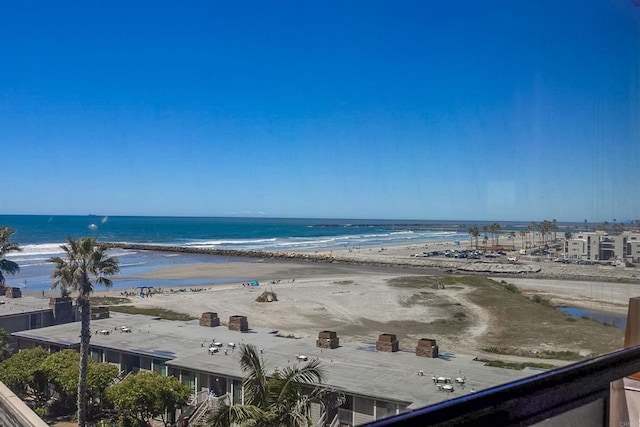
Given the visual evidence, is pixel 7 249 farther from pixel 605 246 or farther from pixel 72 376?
pixel 605 246

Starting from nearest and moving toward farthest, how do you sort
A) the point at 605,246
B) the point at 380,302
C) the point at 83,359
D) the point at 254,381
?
the point at 254,381 < the point at 83,359 < the point at 605,246 < the point at 380,302

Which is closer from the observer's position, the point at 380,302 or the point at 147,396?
the point at 147,396

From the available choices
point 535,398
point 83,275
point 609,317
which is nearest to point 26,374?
point 83,275

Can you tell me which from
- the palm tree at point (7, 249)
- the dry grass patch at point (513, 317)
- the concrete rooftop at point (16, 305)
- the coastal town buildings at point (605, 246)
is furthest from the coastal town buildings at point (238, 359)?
the dry grass patch at point (513, 317)

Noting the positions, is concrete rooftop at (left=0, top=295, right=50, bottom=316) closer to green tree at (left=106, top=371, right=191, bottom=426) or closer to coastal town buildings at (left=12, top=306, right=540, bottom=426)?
coastal town buildings at (left=12, top=306, right=540, bottom=426)

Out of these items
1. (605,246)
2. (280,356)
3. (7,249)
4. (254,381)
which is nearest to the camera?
(7,249)

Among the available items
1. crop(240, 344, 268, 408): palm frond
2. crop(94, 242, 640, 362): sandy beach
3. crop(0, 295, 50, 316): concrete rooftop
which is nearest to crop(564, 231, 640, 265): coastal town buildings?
crop(94, 242, 640, 362): sandy beach

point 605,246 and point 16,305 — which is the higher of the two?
point 605,246

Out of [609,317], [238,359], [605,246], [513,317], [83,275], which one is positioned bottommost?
[513,317]
